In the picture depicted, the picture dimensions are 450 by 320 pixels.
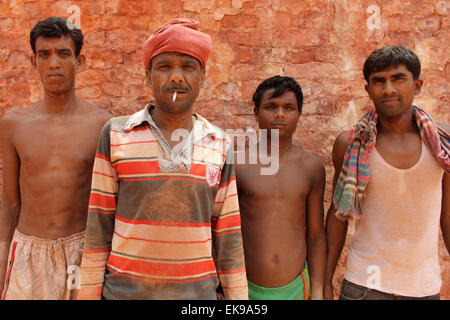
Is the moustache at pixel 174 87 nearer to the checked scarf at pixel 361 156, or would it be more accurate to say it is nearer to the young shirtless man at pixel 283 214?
the young shirtless man at pixel 283 214

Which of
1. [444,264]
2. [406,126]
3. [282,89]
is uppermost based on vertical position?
[282,89]

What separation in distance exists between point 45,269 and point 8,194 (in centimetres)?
49

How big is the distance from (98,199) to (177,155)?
16.3 inches

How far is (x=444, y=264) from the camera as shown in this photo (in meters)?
2.81

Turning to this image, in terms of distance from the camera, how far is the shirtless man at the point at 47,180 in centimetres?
197

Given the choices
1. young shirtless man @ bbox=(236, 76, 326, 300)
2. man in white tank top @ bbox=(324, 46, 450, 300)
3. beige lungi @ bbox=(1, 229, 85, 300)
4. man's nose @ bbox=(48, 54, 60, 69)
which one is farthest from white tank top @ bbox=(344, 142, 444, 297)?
man's nose @ bbox=(48, 54, 60, 69)

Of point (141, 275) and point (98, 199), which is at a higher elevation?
point (98, 199)

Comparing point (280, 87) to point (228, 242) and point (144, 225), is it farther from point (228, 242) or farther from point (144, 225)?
point (144, 225)

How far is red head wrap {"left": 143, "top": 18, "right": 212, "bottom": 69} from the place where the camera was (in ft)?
5.62

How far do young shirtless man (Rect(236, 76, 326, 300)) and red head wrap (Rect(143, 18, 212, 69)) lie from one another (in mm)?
656

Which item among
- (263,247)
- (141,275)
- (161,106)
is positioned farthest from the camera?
(263,247)

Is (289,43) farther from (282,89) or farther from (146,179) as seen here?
(146,179)

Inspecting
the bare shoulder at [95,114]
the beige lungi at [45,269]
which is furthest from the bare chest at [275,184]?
the beige lungi at [45,269]
